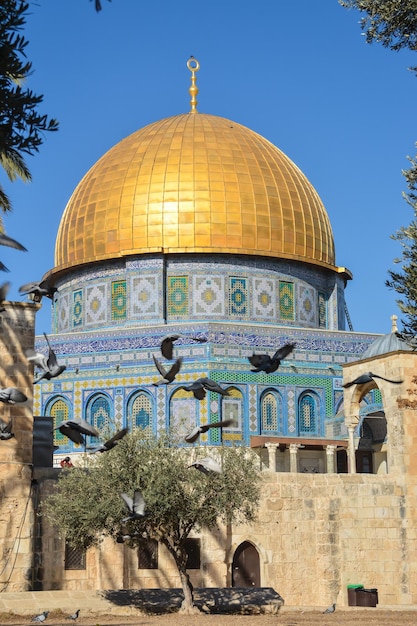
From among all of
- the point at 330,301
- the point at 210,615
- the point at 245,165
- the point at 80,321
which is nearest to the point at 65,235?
the point at 80,321

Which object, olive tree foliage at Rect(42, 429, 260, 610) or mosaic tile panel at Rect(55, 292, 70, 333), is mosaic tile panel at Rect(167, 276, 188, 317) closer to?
mosaic tile panel at Rect(55, 292, 70, 333)

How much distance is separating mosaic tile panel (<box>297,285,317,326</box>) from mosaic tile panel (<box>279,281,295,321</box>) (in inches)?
10.4

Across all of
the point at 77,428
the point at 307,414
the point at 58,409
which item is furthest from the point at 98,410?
the point at 77,428

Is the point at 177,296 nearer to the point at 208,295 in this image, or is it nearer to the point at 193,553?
the point at 208,295

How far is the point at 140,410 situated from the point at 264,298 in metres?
4.95

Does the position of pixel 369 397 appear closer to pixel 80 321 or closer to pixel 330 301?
pixel 330 301

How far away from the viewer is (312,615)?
17.1 metres

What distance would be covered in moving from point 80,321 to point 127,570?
539 inches

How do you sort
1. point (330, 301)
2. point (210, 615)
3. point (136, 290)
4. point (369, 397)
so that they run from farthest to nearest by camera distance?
point (330, 301), point (136, 290), point (369, 397), point (210, 615)

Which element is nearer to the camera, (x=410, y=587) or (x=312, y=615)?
(x=312, y=615)

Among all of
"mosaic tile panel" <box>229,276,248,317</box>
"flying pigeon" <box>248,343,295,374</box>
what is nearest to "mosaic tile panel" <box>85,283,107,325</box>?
"mosaic tile panel" <box>229,276,248,317</box>

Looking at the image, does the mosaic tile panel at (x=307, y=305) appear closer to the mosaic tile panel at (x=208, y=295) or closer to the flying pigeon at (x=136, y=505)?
the mosaic tile panel at (x=208, y=295)

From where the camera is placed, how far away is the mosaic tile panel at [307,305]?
32219mm

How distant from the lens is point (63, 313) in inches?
1314
